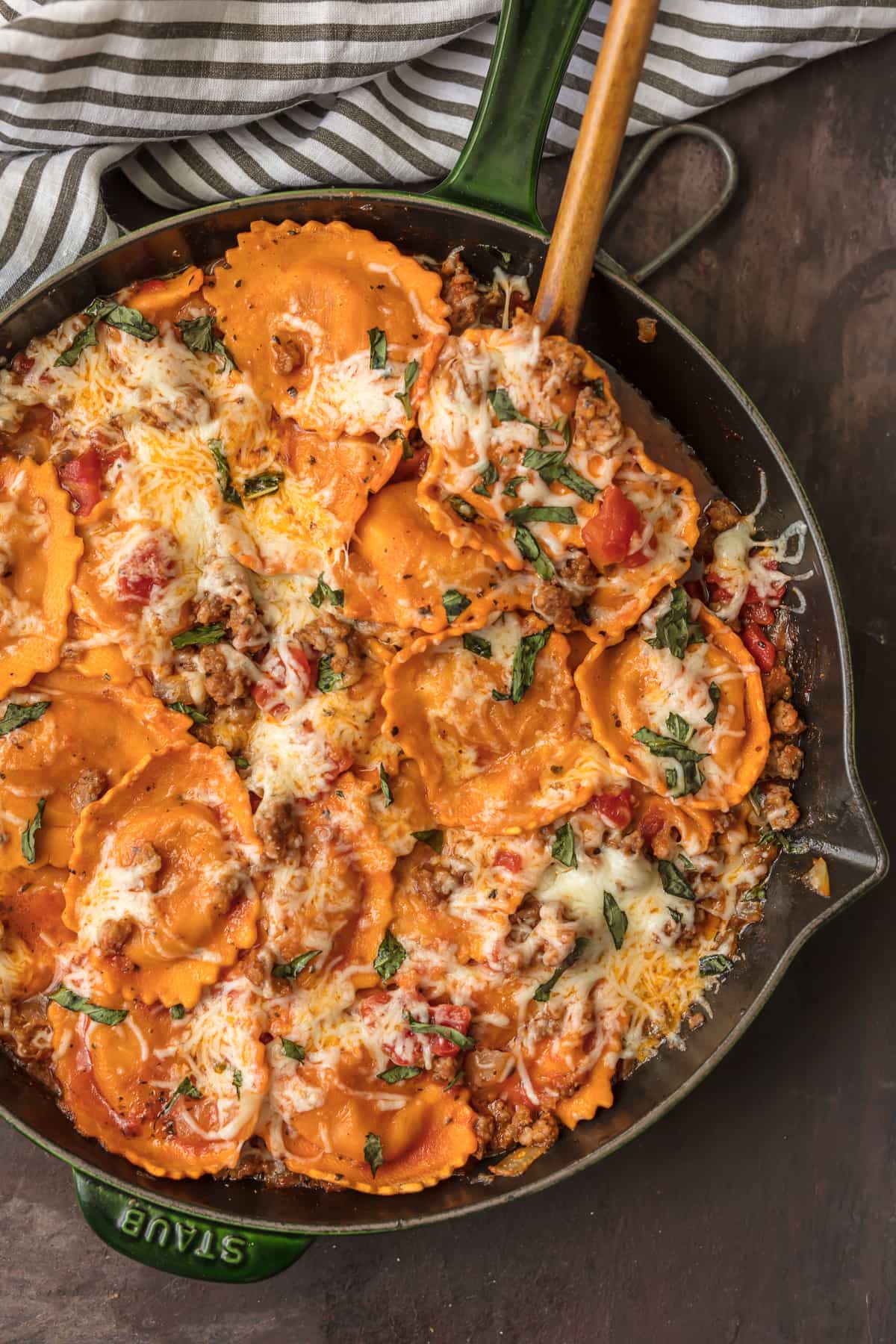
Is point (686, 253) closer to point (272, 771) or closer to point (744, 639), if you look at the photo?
point (744, 639)

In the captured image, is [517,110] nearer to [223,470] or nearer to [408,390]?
[408,390]

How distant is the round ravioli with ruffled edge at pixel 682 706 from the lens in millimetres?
3137

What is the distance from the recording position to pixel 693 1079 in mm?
3098

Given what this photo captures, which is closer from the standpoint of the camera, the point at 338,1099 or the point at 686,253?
the point at 338,1099

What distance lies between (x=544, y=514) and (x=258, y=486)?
37.2 inches

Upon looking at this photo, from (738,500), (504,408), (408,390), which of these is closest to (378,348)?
(408,390)

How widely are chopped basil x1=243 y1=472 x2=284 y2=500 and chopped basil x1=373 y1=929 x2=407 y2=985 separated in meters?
1.52

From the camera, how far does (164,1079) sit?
321cm

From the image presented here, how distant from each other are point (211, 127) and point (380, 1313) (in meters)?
4.47

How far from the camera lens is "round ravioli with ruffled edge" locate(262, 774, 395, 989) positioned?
10.0 ft

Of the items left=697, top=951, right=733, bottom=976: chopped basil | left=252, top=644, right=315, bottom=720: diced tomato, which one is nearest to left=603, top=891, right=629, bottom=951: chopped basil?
left=697, top=951, right=733, bottom=976: chopped basil

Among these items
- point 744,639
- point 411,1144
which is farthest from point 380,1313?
point 744,639

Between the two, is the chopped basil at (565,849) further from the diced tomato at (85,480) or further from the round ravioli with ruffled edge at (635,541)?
the diced tomato at (85,480)

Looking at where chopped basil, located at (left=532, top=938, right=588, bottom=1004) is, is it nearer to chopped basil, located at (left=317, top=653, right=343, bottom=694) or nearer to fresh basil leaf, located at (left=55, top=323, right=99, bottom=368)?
chopped basil, located at (left=317, top=653, right=343, bottom=694)
